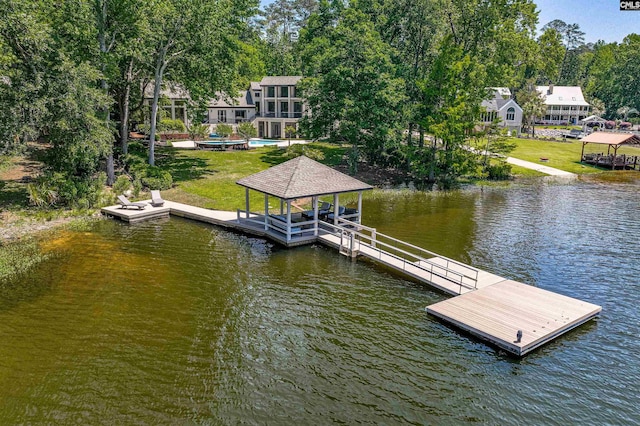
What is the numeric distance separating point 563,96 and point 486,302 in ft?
322

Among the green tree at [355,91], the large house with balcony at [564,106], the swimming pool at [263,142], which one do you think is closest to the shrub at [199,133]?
the swimming pool at [263,142]

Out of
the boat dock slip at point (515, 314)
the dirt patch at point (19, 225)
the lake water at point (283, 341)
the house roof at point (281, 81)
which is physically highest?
the house roof at point (281, 81)

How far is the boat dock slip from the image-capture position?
47.8ft

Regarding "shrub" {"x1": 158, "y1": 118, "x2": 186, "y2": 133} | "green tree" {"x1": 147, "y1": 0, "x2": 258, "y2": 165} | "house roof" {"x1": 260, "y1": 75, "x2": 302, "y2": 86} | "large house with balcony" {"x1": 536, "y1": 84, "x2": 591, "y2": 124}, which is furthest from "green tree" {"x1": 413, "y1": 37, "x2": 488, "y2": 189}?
"large house with balcony" {"x1": 536, "y1": 84, "x2": 591, "y2": 124}

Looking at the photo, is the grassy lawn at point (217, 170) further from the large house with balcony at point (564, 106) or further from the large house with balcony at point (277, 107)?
the large house with balcony at point (564, 106)

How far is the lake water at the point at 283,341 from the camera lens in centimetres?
1177

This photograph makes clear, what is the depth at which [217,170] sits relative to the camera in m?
40.2

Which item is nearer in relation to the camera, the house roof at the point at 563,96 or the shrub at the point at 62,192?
the shrub at the point at 62,192

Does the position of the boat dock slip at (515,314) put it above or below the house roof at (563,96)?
below

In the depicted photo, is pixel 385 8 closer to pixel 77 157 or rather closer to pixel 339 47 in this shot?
pixel 339 47

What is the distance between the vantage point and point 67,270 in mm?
20031

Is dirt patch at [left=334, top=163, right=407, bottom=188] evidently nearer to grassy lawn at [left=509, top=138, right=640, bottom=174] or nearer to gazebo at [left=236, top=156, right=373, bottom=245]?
gazebo at [left=236, top=156, right=373, bottom=245]

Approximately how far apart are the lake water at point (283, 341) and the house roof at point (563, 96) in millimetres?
84201

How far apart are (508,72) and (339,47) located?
656 inches
